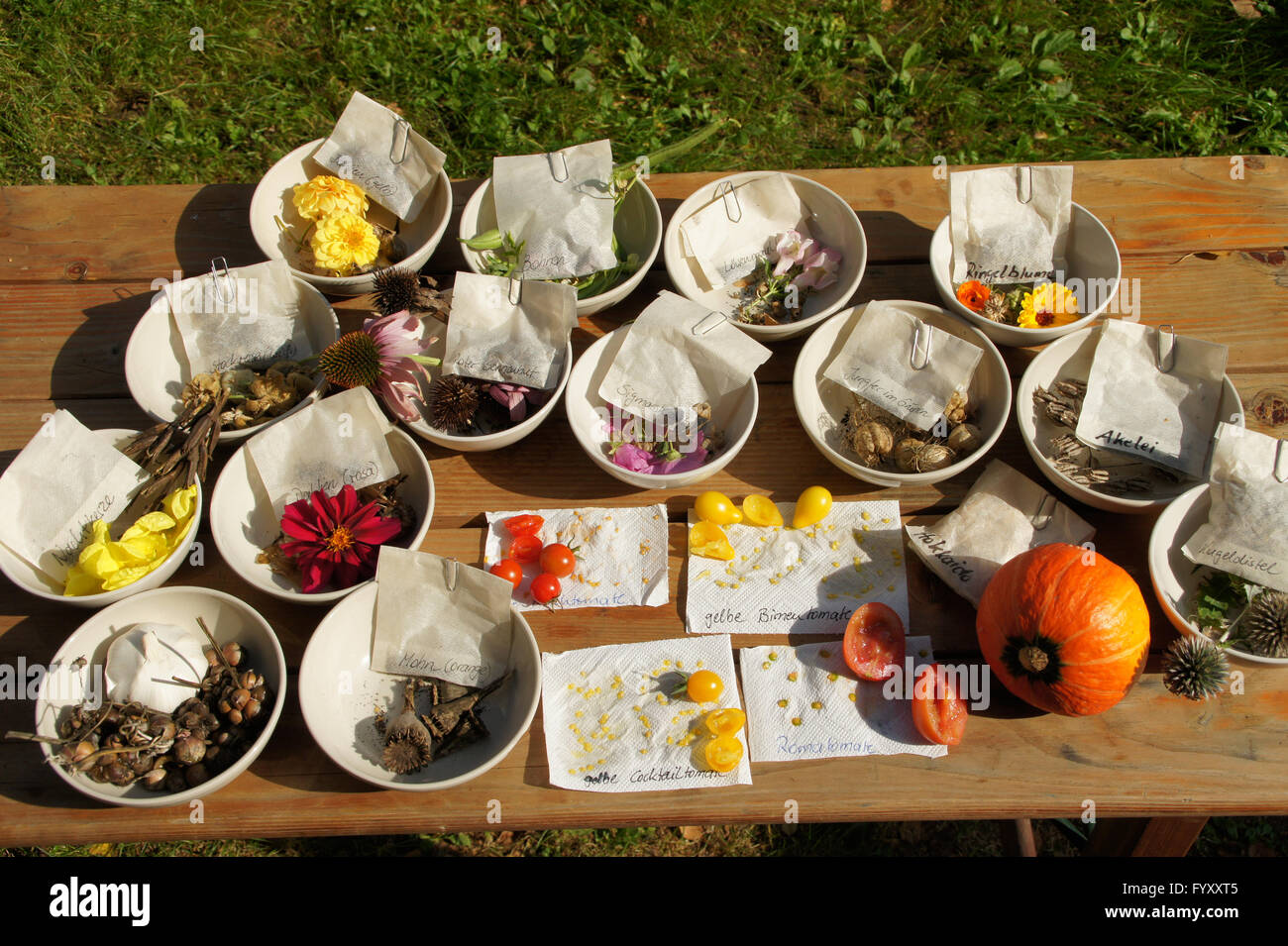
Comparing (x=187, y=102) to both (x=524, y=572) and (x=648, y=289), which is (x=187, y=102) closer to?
(x=648, y=289)

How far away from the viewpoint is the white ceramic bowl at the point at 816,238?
5.98ft

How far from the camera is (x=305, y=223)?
6.37ft

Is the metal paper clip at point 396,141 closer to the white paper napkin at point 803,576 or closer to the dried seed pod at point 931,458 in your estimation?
the white paper napkin at point 803,576

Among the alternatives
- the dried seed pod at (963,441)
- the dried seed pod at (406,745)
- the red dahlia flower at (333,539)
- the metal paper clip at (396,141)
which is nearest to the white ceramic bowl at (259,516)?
the red dahlia flower at (333,539)

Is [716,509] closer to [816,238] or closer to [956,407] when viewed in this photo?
[956,407]

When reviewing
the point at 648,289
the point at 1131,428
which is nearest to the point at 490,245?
the point at 648,289

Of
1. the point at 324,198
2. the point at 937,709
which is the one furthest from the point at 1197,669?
the point at 324,198

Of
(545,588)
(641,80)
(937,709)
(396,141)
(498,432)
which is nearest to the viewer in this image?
(937,709)

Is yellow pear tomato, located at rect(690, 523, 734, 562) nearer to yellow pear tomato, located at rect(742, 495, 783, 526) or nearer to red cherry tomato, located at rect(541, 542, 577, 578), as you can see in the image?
yellow pear tomato, located at rect(742, 495, 783, 526)

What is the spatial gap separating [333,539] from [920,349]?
1165 mm

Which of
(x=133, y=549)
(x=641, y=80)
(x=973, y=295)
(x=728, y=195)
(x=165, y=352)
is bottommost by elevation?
(x=133, y=549)

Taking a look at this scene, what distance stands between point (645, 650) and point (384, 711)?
1.54ft

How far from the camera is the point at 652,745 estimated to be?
147cm

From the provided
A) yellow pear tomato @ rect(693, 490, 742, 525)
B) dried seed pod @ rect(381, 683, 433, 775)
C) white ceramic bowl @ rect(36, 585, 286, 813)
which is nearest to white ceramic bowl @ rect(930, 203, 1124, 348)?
yellow pear tomato @ rect(693, 490, 742, 525)
